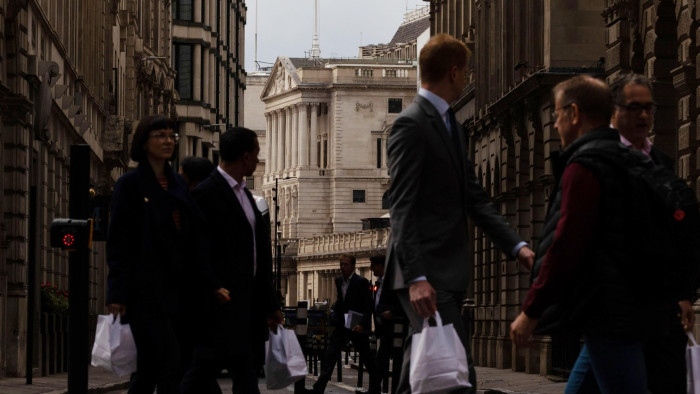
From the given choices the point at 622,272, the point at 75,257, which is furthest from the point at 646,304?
the point at 75,257

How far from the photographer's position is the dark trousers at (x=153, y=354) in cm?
1049

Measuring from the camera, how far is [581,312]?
25.8ft

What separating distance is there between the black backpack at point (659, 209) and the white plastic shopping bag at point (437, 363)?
98 centimetres

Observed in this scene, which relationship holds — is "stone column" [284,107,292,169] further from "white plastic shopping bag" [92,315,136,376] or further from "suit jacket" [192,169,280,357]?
"white plastic shopping bag" [92,315,136,376]

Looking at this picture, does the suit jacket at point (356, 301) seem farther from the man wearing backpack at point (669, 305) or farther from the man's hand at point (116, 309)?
the man wearing backpack at point (669, 305)

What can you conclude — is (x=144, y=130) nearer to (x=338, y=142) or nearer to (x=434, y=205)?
(x=434, y=205)

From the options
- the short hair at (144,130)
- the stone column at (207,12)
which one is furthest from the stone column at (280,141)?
the short hair at (144,130)

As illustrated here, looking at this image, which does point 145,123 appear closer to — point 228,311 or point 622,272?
point 228,311

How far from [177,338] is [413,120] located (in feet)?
8.43

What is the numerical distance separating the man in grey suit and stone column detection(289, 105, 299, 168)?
564 ft

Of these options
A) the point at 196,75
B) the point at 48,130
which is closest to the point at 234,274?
the point at 48,130

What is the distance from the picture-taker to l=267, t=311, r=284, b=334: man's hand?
11359 mm

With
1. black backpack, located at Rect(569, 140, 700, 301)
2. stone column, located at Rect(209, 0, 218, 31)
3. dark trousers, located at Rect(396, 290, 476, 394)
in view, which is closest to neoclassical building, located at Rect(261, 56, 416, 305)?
stone column, located at Rect(209, 0, 218, 31)

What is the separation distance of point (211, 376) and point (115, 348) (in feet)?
2.66
